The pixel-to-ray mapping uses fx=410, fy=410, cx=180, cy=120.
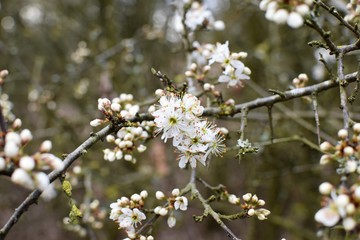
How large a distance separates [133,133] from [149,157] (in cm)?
602

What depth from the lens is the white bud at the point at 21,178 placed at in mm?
1550

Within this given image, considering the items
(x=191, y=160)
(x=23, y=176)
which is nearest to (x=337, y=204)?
(x=191, y=160)

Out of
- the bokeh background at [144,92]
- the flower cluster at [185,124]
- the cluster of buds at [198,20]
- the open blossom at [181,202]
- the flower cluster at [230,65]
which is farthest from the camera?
the bokeh background at [144,92]

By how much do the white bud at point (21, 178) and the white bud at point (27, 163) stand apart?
0.7 inches

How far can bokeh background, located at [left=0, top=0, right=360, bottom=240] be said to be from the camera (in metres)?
5.32

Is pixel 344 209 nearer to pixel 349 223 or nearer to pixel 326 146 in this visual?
pixel 349 223

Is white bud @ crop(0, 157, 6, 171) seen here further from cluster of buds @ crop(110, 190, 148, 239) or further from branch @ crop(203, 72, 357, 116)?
branch @ crop(203, 72, 357, 116)

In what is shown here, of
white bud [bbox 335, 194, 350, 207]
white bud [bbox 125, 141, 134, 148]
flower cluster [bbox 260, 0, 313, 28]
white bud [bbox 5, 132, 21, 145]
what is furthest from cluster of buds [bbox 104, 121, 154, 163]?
white bud [bbox 335, 194, 350, 207]

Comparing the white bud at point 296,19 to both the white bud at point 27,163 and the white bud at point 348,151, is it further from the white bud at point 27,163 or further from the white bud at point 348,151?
the white bud at point 27,163

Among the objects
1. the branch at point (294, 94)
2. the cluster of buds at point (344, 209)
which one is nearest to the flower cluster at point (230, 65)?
the branch at point (294, 94)

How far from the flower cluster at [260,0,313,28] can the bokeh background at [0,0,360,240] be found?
220 cm

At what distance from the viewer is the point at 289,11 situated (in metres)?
1.73

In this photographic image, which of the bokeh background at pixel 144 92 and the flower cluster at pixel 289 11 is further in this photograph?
the bokeh background at pixel 144 92

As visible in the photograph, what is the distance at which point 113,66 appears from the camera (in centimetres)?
605
